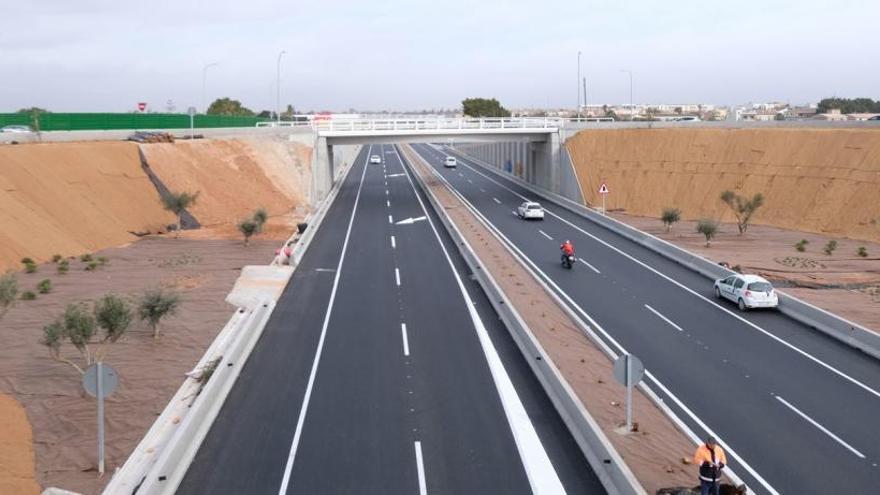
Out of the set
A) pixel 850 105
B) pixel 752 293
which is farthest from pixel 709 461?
pixel 850 105

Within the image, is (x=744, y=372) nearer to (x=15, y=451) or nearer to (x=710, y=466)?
(x=710, y=466)

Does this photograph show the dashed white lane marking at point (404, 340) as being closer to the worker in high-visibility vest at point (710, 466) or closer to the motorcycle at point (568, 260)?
the worker in high-visibility vest at point (710, 466)

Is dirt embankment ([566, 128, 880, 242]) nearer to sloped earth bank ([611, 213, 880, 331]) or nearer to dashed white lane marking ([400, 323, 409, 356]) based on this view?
sloped earth bank ([611, 213, 880, 331])

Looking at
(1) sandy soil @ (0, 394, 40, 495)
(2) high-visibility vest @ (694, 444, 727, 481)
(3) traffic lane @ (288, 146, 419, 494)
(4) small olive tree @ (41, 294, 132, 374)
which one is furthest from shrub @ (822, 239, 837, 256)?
(1) sandy soil @ (0, 394, 40, 495)

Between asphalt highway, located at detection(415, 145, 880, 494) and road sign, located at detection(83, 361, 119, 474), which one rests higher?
road sign, located at detection(83, 361, 119, 474)

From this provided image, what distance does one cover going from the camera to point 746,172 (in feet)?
182

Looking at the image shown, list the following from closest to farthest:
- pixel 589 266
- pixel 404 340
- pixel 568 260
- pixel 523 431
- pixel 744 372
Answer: pixel 523 431
pixel 744 372
pixel 404 340
pixel 568 260
pixel 589 266

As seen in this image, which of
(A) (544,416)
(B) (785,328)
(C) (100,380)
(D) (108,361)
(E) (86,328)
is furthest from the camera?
(B) (785,328)

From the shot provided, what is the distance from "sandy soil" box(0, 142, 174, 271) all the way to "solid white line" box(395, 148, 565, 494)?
20.1 m

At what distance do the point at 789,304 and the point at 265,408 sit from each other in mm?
17577

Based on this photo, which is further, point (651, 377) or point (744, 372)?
point (744, 372)

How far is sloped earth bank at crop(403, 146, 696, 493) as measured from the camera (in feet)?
47.4

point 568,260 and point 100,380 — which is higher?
point 100,380

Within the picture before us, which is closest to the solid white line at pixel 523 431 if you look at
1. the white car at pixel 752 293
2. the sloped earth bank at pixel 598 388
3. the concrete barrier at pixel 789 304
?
the sloped earth bank at pixel 598 388
